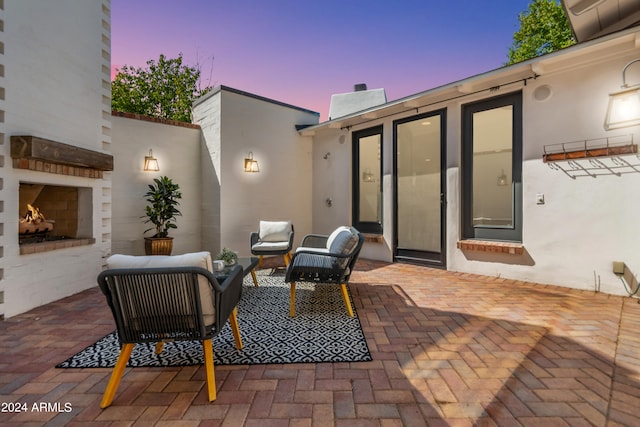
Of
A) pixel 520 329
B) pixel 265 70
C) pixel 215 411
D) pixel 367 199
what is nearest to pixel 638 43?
pixel 520 329

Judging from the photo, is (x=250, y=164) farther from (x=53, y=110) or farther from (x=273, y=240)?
(x=53, y=110)

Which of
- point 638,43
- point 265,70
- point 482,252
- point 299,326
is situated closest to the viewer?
point 299,326

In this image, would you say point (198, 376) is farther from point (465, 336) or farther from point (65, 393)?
point (465, 336)

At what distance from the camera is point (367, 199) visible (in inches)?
237

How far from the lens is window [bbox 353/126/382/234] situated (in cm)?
579

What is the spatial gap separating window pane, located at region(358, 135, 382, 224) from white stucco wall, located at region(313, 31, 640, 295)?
5.06 feet

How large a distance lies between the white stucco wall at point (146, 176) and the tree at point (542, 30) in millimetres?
10676

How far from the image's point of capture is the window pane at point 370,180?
5.81m

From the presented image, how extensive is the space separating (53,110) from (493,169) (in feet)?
18.0

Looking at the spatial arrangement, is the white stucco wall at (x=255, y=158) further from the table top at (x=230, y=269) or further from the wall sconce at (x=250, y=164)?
the table top at (x=230, y=269)

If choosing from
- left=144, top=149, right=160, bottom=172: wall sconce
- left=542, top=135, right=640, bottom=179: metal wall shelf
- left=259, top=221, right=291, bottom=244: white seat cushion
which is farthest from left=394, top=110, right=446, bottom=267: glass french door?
left=144, top=149, right=160, bottom=172: wall sconce

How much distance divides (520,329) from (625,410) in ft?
3.39

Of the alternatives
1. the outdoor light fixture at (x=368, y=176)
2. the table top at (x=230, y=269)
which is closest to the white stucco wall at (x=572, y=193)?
the outdoor light fixture at (x=368, y=176)

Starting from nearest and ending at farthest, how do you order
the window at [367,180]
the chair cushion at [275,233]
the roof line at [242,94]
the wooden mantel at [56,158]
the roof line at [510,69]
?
the wooden mantel at [56,158] < the roof line at [510,69] < the chair cushion at [275,233] < the roof line at [242,94] < the window at [367,180]
